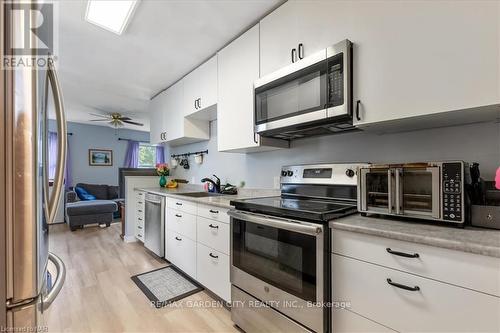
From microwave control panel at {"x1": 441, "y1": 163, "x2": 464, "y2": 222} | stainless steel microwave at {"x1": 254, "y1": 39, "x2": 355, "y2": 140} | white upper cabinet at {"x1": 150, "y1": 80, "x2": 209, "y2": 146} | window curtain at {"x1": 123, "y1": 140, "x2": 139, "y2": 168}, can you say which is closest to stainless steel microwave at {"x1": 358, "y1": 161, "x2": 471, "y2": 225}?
microwave control panel at {"x1": 441, "y1": 163, "x2": 464, "y2": 222}

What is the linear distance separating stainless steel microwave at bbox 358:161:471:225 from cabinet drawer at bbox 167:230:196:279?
5.27 feet

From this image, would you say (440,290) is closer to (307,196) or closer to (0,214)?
(307,196)

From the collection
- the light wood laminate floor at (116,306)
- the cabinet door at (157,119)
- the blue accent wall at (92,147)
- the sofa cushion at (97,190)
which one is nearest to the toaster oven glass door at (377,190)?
the light wood laminate floor at (116,306)

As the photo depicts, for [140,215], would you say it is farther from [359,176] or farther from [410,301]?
[410,301]

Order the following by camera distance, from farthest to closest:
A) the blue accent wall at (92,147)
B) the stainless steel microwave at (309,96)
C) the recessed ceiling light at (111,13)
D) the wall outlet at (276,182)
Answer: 1. the blue accent wall at (92,147)
2. the wall outlet at (276,182)
3. the recessed ceiling light at (111,13)
4. the stainless steel microwave at (309,96)

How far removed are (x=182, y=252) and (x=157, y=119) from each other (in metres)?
2.16

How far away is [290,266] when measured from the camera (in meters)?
1.29

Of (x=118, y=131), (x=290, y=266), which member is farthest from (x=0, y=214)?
(x=118, y=131)

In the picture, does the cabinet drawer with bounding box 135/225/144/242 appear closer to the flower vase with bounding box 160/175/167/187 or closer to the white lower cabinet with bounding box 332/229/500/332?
the flower vase with bounding box 160/175/167/187

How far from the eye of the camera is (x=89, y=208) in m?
4.41

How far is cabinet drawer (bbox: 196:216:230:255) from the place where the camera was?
69.5 inches

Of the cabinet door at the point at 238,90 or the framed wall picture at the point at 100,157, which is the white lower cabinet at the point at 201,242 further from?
the framed wall picture at the point at 100,157

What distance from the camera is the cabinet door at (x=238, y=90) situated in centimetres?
190

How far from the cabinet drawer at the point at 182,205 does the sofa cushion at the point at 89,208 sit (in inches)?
112
